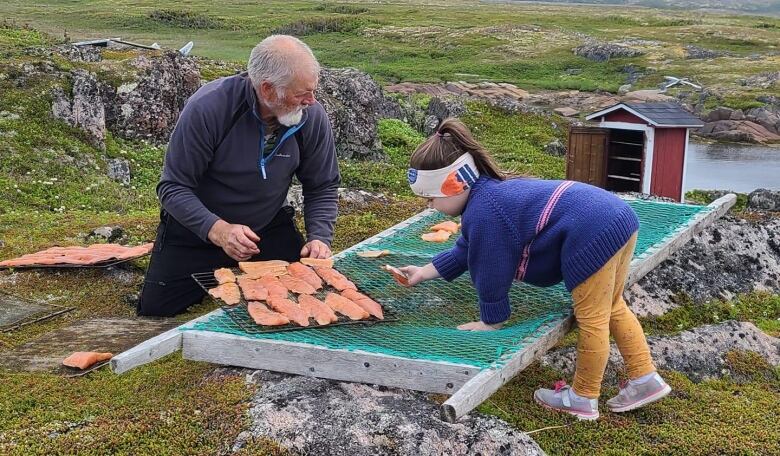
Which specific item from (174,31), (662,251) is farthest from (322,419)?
(174,31)

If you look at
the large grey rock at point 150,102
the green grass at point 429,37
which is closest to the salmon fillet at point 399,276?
the large grey rock at point 150,102

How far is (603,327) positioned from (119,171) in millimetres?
12202

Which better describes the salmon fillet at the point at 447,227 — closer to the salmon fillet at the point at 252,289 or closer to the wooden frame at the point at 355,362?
the salmon fillet at the point at 252,289

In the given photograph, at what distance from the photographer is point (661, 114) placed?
56.4 feet

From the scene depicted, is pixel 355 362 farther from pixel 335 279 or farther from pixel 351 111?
pixel 351 111

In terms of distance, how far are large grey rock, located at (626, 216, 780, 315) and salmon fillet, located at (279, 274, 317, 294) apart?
10.8ft

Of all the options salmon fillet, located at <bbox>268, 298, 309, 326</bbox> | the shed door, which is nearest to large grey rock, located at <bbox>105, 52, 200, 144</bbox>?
the shed door

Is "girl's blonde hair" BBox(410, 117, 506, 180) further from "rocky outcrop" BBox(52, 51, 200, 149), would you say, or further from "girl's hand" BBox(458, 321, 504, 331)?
"rocky outcrop" BBox(52, 51, 200, 149)

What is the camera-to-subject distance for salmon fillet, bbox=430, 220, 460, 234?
367 inches

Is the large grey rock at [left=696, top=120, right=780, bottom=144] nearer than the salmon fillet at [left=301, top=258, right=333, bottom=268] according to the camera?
No

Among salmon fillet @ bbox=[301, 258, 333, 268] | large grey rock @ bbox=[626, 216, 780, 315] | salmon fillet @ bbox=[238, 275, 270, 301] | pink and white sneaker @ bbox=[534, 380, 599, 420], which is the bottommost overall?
large grey rock @ bbox=[626, 216, 780, 315]

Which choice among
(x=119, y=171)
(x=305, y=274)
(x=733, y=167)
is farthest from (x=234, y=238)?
(x=733, y=167)

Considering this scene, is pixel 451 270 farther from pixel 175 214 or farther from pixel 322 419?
pixel 175 214

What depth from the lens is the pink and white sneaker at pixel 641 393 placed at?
580cm
